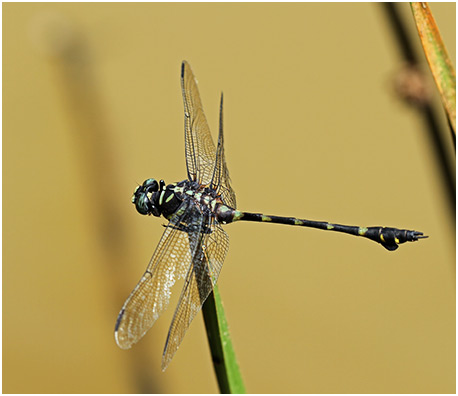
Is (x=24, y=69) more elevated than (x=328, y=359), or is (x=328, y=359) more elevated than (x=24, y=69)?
(x=24, y=69)

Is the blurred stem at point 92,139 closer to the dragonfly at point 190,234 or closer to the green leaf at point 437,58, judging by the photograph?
the dragonfly at point 190,234

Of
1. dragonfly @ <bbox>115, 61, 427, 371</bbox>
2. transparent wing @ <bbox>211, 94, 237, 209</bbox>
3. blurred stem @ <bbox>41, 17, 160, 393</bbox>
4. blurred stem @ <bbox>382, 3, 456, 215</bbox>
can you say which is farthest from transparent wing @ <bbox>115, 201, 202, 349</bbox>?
blurred stem @ <bbox>41, 17, 160, 393</bbox>

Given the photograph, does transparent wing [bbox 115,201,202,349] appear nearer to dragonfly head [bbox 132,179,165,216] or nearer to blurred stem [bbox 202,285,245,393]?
dragonfly head [bbox 132,179,165,216]

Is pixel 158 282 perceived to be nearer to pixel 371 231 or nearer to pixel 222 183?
pixel 222 183

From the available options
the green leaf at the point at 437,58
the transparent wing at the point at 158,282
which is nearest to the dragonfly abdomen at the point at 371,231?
the transparent wing at the point at 158,282

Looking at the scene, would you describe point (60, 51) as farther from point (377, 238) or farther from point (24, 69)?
point (377, 238)

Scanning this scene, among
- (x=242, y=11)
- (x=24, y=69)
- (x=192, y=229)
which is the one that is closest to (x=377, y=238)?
(x=192, y=229)
